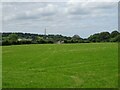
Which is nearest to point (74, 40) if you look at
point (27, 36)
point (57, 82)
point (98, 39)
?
point (98, 39)

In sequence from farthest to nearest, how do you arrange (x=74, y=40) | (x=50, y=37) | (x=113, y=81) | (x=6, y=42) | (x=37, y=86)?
(x=50, y=37) < (x=74, y=40) < (x=6, y=42) < (x=113, y=81) < (x=37, y=86)

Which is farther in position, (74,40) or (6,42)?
(74,40)

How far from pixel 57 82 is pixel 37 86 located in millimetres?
1457

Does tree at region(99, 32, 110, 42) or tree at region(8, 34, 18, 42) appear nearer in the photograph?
tree at region(99, 32, 110, 42)

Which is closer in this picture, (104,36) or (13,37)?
(104,36)

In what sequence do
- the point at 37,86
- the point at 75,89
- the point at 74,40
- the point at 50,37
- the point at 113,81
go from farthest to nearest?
the point at 50,37
the point at 74,40
the point at 113,81
the point at 37,86
the point at 75,89

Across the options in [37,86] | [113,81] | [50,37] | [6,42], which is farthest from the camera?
[50,37]

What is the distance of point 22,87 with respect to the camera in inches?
495

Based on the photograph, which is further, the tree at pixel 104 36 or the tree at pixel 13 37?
the tree at pixel 13 37

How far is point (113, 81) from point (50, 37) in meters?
121

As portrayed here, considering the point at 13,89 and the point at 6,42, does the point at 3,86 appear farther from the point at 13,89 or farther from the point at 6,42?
the point at 6,42

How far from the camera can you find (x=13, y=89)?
12.2 metres

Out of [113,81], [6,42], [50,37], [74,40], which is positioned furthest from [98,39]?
[113,81]

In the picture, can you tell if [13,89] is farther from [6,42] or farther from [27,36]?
[27,36]
